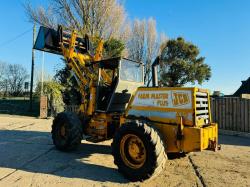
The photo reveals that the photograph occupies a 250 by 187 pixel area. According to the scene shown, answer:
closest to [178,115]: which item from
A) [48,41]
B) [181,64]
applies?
[48,41]

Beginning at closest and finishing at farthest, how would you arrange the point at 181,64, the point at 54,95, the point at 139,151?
1. the point at 139,151
2. the point at 54,95
3. the point at 181,64

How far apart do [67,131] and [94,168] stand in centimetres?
169

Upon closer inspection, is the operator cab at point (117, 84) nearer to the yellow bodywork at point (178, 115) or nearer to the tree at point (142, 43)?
the yellow bodywork at point (178, 115)

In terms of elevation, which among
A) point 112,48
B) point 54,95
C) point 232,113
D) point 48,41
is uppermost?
point 112,48

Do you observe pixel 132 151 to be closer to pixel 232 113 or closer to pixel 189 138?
pixel 189 138

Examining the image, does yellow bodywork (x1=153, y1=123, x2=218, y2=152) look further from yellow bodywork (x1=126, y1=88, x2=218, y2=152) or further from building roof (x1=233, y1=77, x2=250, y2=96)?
building roof (x1=233, y1=77, x2=250, y2=96)

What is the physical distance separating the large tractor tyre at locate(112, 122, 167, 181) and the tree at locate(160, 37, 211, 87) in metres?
26.5

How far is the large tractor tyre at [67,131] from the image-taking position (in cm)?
797

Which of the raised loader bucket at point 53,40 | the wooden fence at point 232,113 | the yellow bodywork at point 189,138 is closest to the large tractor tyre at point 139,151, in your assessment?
the yellow bodywork at point 189,138

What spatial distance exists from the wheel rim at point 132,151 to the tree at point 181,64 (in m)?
26.5

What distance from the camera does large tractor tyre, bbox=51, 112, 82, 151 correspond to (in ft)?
26.2

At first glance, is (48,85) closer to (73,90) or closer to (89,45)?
(73,90)

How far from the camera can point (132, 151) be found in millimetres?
6230

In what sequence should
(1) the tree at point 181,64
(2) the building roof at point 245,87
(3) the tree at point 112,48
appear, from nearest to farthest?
(3) the tree at point 112,48
(2) the building roof at point 245,87
(1) the tree at point 181,64
